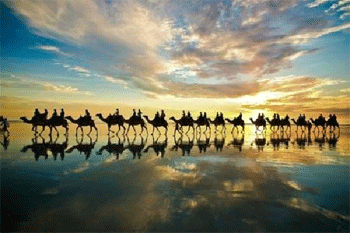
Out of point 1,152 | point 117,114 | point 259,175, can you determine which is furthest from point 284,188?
point 117,114

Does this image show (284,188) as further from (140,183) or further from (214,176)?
(140,183)

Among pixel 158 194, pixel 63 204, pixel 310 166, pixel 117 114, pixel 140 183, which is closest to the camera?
pixel 63 204

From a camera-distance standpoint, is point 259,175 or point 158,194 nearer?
point 158,194

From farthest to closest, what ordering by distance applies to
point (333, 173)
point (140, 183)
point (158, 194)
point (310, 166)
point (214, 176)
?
point (310, 166), point (333, 173), point (214, 176), point (140, 183), point (158, 194)

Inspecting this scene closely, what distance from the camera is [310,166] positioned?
41.5 ft

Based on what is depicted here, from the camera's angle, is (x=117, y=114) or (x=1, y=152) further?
(x=117, y=114)

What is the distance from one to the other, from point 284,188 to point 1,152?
13665 mm

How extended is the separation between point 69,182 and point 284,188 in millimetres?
6098

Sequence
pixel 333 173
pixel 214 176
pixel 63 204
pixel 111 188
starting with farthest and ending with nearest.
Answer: pixel 333 173, pixel 214 176, pixel 111 188, pixel 63 204

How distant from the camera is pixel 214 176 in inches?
404

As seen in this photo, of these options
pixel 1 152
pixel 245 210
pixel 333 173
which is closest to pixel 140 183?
pixel 245 210

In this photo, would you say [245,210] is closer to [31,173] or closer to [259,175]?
[259,175]

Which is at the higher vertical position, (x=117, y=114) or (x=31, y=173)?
(x=117, y=114)

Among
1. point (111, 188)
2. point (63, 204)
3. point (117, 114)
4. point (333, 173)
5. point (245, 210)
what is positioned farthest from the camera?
point (117, 114)
